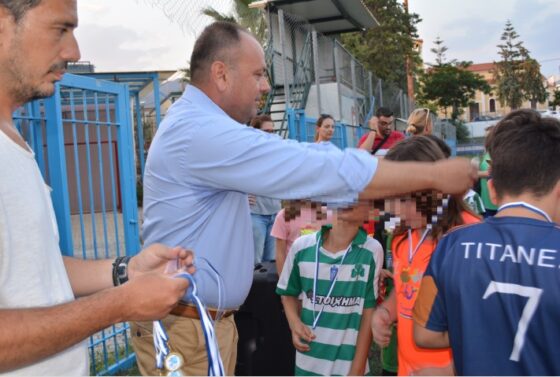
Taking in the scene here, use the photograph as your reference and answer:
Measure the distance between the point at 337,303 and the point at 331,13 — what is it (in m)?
20.6

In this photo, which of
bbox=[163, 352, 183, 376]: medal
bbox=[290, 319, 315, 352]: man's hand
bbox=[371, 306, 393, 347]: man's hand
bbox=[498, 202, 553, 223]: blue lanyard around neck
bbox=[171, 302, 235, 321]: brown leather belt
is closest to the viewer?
bbox=[163, 352, 183, 376]: medal

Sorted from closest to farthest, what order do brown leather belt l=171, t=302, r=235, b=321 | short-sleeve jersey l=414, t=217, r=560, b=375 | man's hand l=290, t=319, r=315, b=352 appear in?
short-sleeve jersey l=414, t=217, r=560, b=375
brown leather belt l=171, t=302, r=235, b=321
man's hand l=290, t=319, r=315, b=352

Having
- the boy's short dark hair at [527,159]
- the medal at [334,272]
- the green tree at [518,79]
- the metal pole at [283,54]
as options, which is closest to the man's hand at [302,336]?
the medal at [334,272]

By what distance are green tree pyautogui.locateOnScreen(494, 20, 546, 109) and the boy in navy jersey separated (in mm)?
77481

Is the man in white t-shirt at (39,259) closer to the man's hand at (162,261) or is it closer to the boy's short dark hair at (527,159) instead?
the man's hand at (162,261)

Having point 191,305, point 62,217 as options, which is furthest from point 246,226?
point 62,217

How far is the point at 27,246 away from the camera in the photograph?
139cm

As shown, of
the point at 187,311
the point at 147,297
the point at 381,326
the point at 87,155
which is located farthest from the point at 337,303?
the point at 87,155

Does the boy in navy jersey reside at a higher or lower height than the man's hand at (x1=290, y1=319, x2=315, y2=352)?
higher

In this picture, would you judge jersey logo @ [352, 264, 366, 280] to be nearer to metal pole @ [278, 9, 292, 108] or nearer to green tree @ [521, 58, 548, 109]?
metal pole @ [278, 9, 292, 108]

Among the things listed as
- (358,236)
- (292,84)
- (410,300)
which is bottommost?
(410,300)

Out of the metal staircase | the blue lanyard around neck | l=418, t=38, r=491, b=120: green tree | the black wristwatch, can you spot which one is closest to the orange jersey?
the blue lanyard around neck

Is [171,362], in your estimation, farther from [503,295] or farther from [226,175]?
[503,295]

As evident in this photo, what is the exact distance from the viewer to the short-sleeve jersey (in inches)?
64.2
